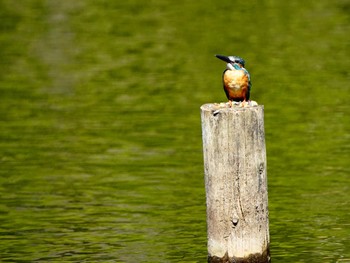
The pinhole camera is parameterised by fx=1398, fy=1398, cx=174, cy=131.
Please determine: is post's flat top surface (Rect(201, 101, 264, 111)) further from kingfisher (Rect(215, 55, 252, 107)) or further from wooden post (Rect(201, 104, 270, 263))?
kingfisher (Rect(215, 55, 252, 107))

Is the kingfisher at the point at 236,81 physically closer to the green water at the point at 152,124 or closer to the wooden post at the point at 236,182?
the wooden post at the point at 236,182

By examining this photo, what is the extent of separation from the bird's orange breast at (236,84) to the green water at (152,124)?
75.1 inches

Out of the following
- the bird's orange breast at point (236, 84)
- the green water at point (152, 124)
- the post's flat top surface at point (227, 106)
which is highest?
the bird's orange breast at point (236, 84)

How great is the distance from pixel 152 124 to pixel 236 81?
8546mm

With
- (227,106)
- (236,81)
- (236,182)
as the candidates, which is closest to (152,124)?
(236,81)

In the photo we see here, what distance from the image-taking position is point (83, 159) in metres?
18.0

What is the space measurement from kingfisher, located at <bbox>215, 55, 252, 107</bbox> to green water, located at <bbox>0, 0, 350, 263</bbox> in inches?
74.9

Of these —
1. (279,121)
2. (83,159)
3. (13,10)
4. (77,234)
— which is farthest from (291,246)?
(13,10)

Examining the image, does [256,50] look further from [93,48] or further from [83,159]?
[83,159]

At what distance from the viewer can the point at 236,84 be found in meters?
11.4

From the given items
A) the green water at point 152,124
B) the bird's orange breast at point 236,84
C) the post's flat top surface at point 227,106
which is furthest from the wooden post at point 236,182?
the green water at point 152,124

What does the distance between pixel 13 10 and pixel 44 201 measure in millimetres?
19281

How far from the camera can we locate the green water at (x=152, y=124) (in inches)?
548

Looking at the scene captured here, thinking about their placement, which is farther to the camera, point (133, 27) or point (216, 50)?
point (133, 27)
